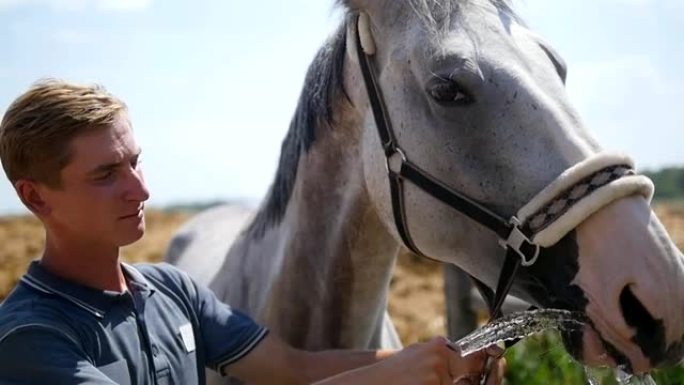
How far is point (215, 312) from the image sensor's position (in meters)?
2.32

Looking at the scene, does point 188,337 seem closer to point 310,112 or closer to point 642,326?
point 310,112

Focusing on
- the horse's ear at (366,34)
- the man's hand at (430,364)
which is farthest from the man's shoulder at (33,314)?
the horse's ear at (366,34)

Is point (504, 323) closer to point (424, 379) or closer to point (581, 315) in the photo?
point (581, 315)

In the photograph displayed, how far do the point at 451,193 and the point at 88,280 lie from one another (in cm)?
86

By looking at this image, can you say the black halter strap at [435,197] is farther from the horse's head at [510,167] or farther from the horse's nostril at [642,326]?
the horse's nostril at [642,326]

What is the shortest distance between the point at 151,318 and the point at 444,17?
1.02 meters

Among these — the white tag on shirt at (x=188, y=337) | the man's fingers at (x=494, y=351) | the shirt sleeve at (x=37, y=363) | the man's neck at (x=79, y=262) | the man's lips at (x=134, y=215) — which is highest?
the man's lips at (x=134, y=215)

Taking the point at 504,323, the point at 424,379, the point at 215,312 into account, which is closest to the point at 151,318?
the point at 215,312

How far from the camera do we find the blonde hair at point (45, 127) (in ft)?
6.22

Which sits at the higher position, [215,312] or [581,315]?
[581,315]

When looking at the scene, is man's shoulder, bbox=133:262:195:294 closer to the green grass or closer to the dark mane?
the dark mane

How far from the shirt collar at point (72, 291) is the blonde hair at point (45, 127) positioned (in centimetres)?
20

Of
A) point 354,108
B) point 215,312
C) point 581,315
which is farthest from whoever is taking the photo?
point 354,108

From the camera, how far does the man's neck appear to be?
77.8 inches
